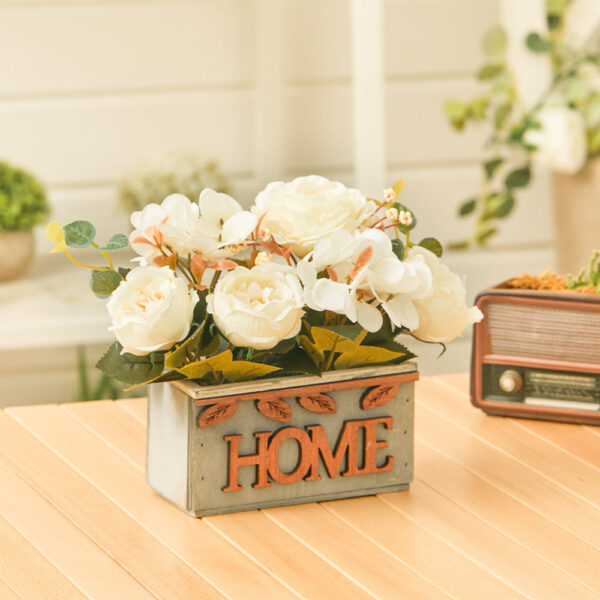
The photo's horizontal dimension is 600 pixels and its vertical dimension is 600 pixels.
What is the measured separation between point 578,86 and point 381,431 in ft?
6.96

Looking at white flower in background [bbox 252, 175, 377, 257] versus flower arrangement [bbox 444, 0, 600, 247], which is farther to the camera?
flower arrangement [bbox 444, 0, 600, 247]

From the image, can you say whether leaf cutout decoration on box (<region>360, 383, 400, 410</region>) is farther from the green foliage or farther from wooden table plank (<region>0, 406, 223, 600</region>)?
the green foliage

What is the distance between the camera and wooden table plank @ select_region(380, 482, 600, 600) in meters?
1.01

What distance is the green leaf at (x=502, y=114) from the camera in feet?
10.7

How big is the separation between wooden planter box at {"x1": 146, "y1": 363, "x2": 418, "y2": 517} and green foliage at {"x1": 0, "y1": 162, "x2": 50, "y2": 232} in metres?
1.99

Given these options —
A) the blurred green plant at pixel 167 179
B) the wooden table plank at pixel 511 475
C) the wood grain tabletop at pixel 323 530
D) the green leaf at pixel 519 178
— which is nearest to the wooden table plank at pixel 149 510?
the wood grain tabletop at pixel 323 530

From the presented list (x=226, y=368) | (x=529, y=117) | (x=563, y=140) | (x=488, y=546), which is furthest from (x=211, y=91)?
(x=488, y=546)

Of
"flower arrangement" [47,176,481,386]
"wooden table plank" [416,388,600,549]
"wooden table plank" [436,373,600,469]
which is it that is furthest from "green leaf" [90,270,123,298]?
"wooden table plank" [436,373,600,469]

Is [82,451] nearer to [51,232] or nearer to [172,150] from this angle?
[51,232]

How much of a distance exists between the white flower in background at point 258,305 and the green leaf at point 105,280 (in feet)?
0.36

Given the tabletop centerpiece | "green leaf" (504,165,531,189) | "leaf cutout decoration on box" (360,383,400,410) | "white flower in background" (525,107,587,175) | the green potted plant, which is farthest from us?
→ "green leaf" (504,165,531,189)

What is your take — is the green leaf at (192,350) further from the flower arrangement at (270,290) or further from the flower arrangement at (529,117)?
the flower arrangement at (529,117)

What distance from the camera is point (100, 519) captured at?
44.9 inches

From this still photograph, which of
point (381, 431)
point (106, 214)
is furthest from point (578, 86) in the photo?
point (381, 431)
